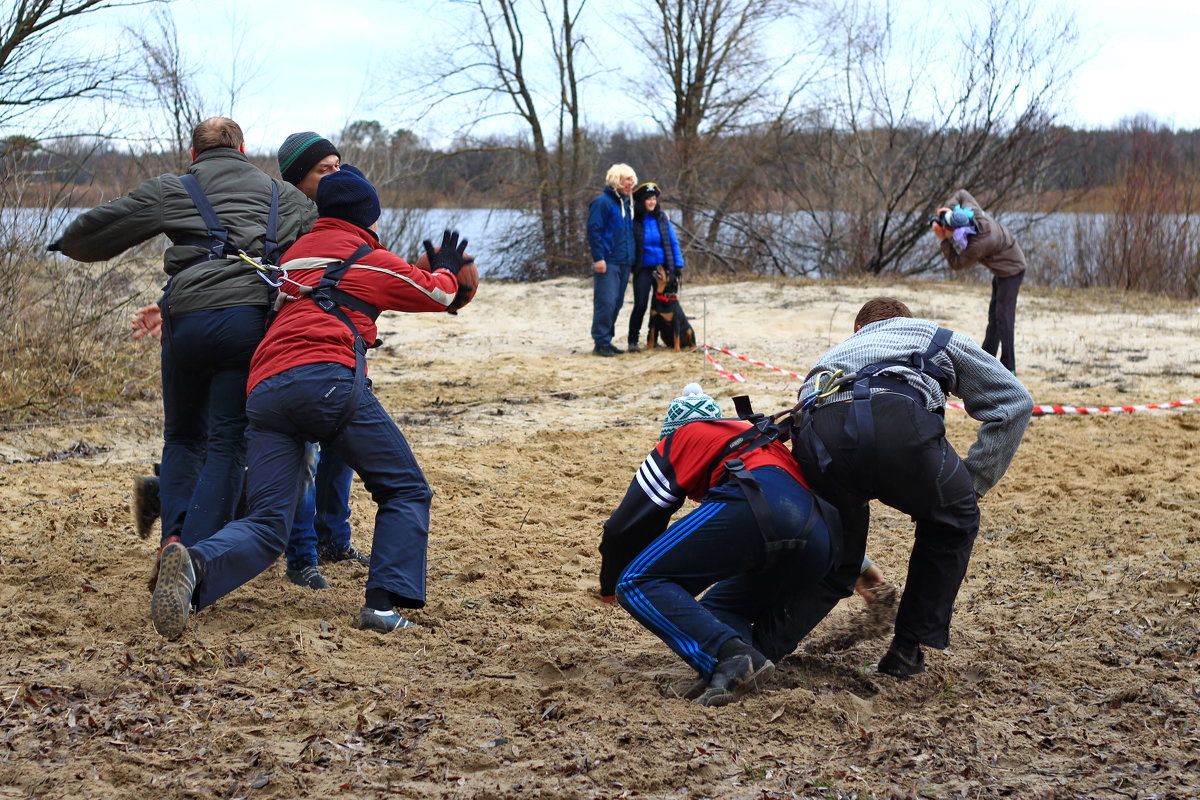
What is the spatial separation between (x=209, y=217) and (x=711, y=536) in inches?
90.7

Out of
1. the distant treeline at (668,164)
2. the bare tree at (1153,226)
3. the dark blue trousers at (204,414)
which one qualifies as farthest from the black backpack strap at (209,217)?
the bare tree at (1153,226)

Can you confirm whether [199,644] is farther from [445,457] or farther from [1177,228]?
[1177,228]

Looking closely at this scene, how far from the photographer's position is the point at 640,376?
33.6 ft

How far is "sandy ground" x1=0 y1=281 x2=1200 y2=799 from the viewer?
2916 millimetres

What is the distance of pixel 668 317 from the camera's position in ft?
37.7

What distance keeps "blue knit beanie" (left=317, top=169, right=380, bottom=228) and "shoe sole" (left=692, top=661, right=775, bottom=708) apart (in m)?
2.12

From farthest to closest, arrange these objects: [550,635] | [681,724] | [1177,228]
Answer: [1177,228] < [550,635] < [681,724]

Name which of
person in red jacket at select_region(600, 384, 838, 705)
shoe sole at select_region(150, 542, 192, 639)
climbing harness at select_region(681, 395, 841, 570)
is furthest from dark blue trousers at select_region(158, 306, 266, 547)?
climbing harness at select_region(681, 395, 841, 570)

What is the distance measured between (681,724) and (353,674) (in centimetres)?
114

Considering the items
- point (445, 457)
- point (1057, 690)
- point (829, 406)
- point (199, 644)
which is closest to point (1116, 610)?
point (1057, 690)

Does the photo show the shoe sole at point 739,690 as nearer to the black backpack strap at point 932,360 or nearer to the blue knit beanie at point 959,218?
the black backpack strap at point 932,360

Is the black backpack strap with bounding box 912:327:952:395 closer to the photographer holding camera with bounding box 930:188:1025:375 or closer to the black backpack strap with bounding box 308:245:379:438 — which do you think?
the black backpack strap with bounding box 308:245:379:438

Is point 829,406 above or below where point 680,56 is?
below

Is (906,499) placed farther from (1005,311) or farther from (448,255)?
(1005,311)
